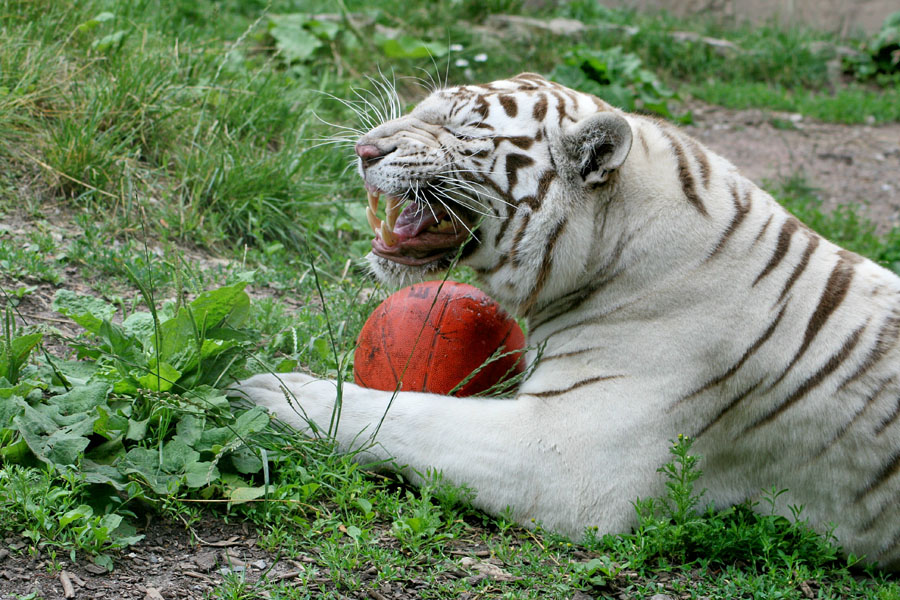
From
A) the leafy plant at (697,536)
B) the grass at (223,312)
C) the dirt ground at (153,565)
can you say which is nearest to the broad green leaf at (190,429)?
the grass at (223,312)

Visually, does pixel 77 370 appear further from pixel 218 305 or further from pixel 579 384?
pixel 579 384

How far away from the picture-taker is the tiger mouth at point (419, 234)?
2953 mm

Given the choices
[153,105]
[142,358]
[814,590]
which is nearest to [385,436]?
Result: [142,358]

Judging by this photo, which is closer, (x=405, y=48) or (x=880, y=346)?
(x=880, y=346)

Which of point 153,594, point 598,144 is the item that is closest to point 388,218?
point 598,144

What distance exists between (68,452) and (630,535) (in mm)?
1577

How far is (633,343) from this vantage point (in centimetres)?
275

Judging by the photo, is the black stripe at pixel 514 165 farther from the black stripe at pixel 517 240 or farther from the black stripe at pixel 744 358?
the black stripe at pixel 744 358

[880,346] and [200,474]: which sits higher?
[880,346]

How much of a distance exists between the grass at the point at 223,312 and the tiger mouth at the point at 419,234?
345mm

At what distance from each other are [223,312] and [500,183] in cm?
97

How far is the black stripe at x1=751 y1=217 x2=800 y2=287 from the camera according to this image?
9.08ft

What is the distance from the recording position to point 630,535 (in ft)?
8.67

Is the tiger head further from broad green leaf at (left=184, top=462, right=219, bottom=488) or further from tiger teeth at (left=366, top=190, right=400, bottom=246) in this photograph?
broad green leaf at (left=184, top=462, right=219, bottom=488)
